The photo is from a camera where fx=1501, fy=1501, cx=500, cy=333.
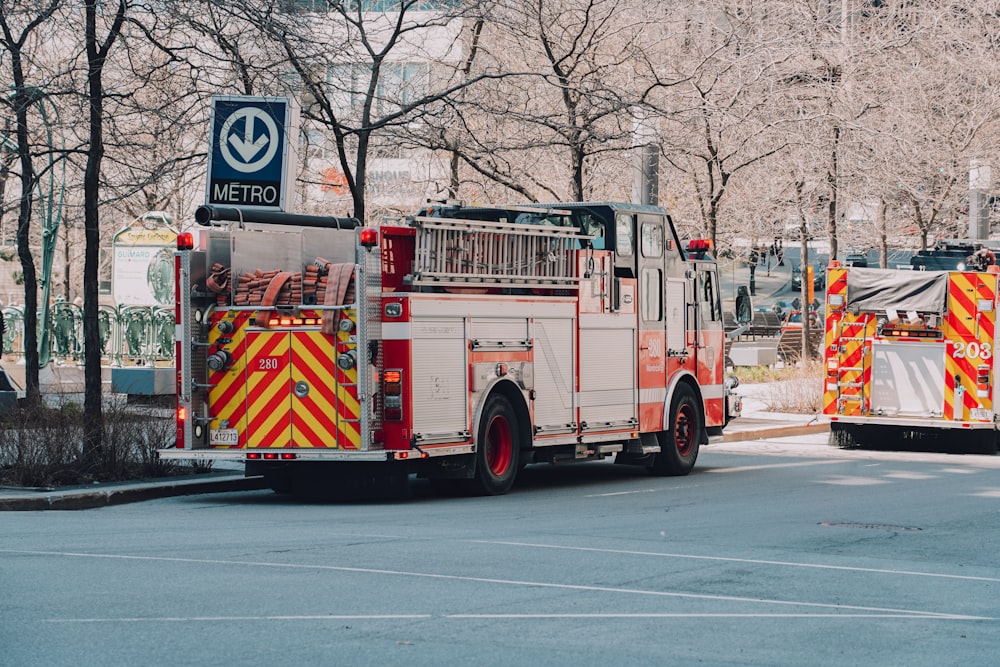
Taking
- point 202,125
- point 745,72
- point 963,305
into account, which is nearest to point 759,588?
point 202,125

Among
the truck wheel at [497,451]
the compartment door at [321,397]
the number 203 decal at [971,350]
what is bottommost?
the truck wheel at [497,451]

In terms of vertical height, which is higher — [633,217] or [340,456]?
[633,217]

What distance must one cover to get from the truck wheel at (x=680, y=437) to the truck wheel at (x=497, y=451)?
9.83ft

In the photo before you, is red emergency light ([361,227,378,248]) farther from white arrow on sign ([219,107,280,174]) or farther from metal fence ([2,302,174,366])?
metal fence ([2,302,174,366])

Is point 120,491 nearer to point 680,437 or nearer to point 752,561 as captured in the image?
point 752,561

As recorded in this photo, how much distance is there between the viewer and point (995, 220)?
32.8m

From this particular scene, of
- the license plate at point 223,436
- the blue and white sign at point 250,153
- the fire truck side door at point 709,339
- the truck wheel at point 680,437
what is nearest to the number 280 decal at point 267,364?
the license plate at point 223,436

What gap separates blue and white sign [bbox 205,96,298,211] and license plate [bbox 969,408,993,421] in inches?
426

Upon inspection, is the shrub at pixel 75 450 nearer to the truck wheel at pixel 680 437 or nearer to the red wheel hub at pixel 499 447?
the red wheel hub at pixel 499 447

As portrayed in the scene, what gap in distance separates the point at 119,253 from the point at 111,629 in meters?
23.8

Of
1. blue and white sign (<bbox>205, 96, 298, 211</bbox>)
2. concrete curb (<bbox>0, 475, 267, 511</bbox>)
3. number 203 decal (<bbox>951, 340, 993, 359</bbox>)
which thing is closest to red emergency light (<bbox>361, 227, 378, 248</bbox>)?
blue and white sign (<bbox>205, 96, 298, 211</bbox>)

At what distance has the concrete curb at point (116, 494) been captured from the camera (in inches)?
537

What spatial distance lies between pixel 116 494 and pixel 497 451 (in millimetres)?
3814

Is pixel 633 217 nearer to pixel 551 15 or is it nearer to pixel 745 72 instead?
pixel 551 15
